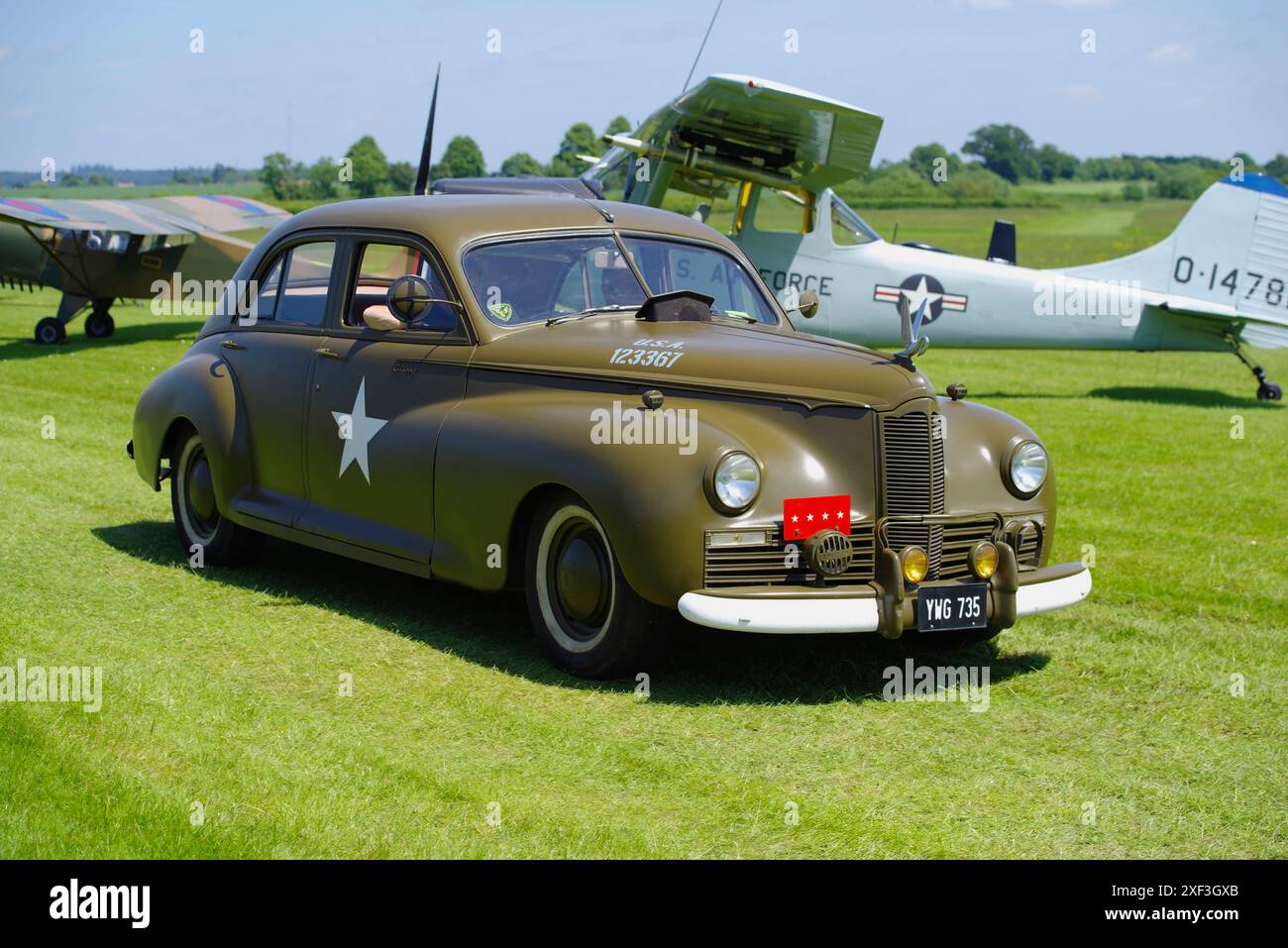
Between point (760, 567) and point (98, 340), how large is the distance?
20.1m

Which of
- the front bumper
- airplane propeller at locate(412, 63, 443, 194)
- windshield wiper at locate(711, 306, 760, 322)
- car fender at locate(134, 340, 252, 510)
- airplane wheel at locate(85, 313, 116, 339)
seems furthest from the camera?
airplane wheel at locate(85, 313, 116, 339)

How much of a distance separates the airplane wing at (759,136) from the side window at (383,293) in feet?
24.8

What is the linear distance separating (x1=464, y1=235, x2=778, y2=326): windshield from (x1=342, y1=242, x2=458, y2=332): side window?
20 centimetres

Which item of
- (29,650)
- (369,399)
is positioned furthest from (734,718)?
(29,650)

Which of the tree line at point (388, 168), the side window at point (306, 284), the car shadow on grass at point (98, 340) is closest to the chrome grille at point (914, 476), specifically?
the side window at point (306, 284)

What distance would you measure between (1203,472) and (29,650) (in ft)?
31.1

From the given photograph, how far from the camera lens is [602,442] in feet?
18.5

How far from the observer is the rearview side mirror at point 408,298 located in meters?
6.45

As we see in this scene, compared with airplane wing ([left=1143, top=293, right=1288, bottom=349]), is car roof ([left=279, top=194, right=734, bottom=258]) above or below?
above

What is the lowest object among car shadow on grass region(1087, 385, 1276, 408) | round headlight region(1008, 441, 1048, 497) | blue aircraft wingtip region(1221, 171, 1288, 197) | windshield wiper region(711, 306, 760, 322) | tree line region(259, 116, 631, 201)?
car shadow on grass region(1087, 385, 1276, 408)

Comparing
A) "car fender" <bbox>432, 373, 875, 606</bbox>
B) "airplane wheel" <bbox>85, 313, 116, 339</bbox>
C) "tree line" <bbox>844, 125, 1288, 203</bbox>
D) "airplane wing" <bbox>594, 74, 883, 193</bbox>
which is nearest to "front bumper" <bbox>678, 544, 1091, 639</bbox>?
"car fender" <bbox>432, 373, 875, 606</bbox>

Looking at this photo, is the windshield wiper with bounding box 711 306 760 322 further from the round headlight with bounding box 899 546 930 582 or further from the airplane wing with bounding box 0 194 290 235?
the airplane wing with bounding box 0 194 290 235

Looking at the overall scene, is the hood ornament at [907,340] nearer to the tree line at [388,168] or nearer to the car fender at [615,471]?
the car fender at [615,471]

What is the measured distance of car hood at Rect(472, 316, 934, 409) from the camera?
5.62 meters
